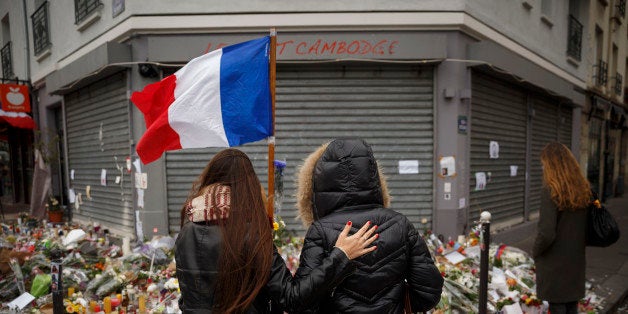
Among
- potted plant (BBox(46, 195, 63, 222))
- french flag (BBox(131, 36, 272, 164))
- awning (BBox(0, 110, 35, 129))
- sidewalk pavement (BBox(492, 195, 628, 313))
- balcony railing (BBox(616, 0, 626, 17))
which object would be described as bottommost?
sidewalk pavement (BBox(492, 195, 628, 313))

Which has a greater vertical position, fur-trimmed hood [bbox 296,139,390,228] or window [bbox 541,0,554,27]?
window [bbox 541,0,554,27]

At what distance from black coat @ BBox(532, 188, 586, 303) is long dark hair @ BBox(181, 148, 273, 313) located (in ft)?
8.15

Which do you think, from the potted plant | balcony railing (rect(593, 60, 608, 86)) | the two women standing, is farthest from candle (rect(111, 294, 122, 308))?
balcony railing (rect(593, 60, 608, 86))

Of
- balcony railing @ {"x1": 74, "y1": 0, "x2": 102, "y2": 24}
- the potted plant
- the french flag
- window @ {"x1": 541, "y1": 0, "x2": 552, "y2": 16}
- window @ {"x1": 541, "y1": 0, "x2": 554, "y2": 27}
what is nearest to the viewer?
the french flag

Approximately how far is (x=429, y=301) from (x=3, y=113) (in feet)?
41.3

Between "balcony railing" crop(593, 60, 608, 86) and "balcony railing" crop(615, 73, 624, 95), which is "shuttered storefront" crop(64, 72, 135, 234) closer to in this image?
"balcony railing" crop(593, 60, 608, 86)

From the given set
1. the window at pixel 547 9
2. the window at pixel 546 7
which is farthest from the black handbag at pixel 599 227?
the window at pixel 546 7

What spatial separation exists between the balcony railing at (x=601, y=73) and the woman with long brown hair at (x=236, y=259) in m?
14.8

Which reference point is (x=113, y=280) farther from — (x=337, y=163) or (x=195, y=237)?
(x=337, y=163)

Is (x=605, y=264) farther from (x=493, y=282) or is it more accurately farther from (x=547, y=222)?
(x=547, y=222)

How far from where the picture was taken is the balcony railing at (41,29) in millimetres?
9336

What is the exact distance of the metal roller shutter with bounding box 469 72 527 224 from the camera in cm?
724

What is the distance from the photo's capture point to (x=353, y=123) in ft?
21.2

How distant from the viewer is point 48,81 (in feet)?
28.7
